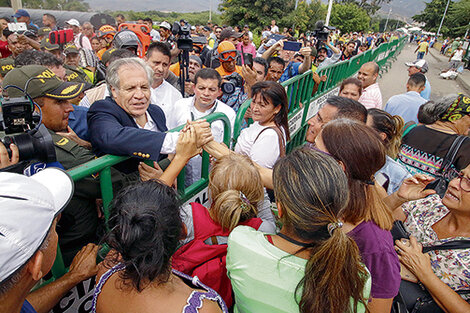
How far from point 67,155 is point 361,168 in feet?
5.59

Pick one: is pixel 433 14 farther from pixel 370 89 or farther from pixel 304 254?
pixel 304 254

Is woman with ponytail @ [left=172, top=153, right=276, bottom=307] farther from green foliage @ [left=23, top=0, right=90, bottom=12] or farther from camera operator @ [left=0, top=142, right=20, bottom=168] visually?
green foliage @ [left=23, top=0, right=90, bottom=12]

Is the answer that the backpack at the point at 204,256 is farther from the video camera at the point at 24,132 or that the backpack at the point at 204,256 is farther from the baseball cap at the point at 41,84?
the baseball cap at the point at 41,84

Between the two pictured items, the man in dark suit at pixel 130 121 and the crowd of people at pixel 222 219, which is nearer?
the crowd of people at pixel 222 219

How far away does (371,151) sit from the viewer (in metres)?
1.47

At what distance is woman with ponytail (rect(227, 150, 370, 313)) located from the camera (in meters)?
1.02

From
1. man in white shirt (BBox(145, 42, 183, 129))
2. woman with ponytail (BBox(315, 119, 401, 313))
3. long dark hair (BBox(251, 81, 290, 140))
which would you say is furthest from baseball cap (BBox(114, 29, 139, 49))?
woman with ponytail (BBox(315, 119, 401, 313))

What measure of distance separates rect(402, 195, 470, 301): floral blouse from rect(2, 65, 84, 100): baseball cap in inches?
104

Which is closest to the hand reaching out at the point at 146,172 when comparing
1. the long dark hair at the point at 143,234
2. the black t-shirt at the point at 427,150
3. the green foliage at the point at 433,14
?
the long dark hair at the point at 143,234

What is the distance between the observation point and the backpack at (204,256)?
1.38 m

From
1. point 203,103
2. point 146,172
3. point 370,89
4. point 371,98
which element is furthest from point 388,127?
point 370,89

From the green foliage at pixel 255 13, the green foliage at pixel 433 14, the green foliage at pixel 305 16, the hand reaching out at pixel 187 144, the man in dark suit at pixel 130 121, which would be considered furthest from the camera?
the green foliage at pixel 433 14

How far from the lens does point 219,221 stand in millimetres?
1427

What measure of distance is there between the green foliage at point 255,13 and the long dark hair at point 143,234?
3226cm
